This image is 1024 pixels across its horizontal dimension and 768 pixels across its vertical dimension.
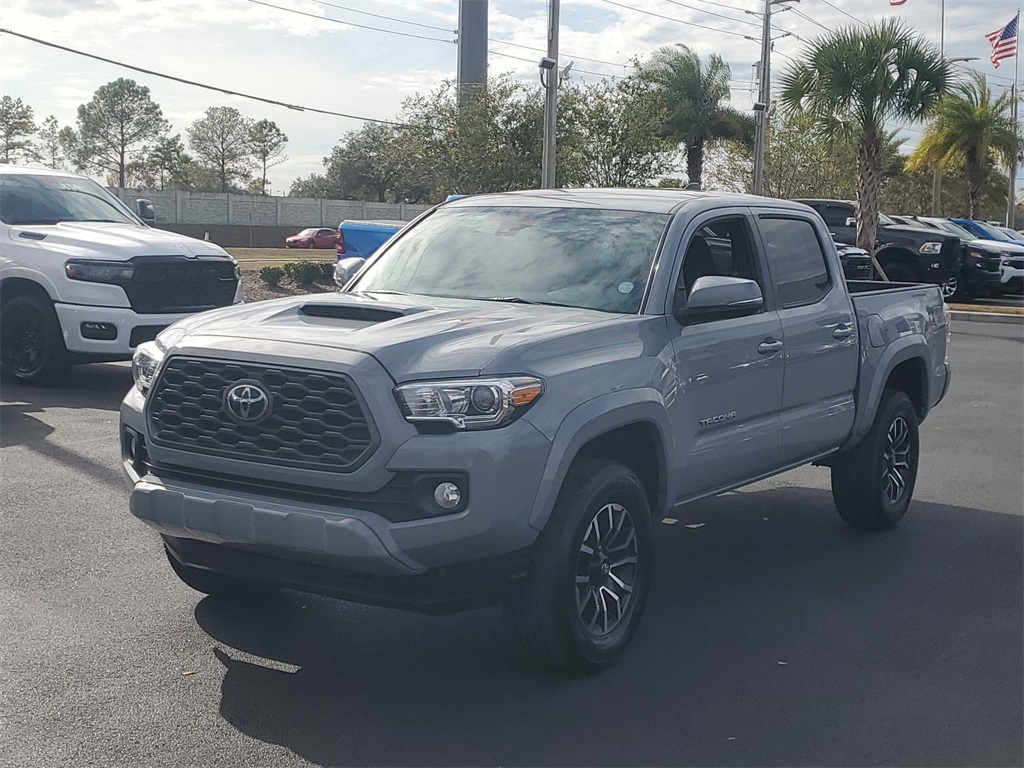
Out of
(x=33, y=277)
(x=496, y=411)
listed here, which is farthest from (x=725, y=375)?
(x=33, y=277)

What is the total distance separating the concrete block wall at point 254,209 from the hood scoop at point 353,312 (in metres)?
54.7

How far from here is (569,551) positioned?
4.46 m

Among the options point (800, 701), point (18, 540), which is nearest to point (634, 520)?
point (800, 701)

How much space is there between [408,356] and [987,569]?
3.64m

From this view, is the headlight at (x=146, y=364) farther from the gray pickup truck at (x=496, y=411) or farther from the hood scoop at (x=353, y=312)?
the hood scoop at (x=353, y=312)

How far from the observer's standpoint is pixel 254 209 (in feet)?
223

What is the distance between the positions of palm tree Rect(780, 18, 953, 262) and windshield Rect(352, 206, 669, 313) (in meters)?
19.3

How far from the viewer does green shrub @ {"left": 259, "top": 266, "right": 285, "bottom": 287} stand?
22906 millimetres

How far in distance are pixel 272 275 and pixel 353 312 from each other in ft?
60.6

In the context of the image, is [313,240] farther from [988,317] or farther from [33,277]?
[33,277]

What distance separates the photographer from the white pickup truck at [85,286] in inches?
431

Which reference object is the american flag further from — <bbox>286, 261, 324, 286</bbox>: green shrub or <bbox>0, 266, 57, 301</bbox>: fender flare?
<bbox>0, 266, 57, 301</bbox>: fender flare

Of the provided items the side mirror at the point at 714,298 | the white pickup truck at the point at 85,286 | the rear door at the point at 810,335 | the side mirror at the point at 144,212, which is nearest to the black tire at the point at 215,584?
the side mirror at the point at 714,298

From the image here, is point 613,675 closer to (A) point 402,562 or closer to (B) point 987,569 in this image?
(A) point 402,562
